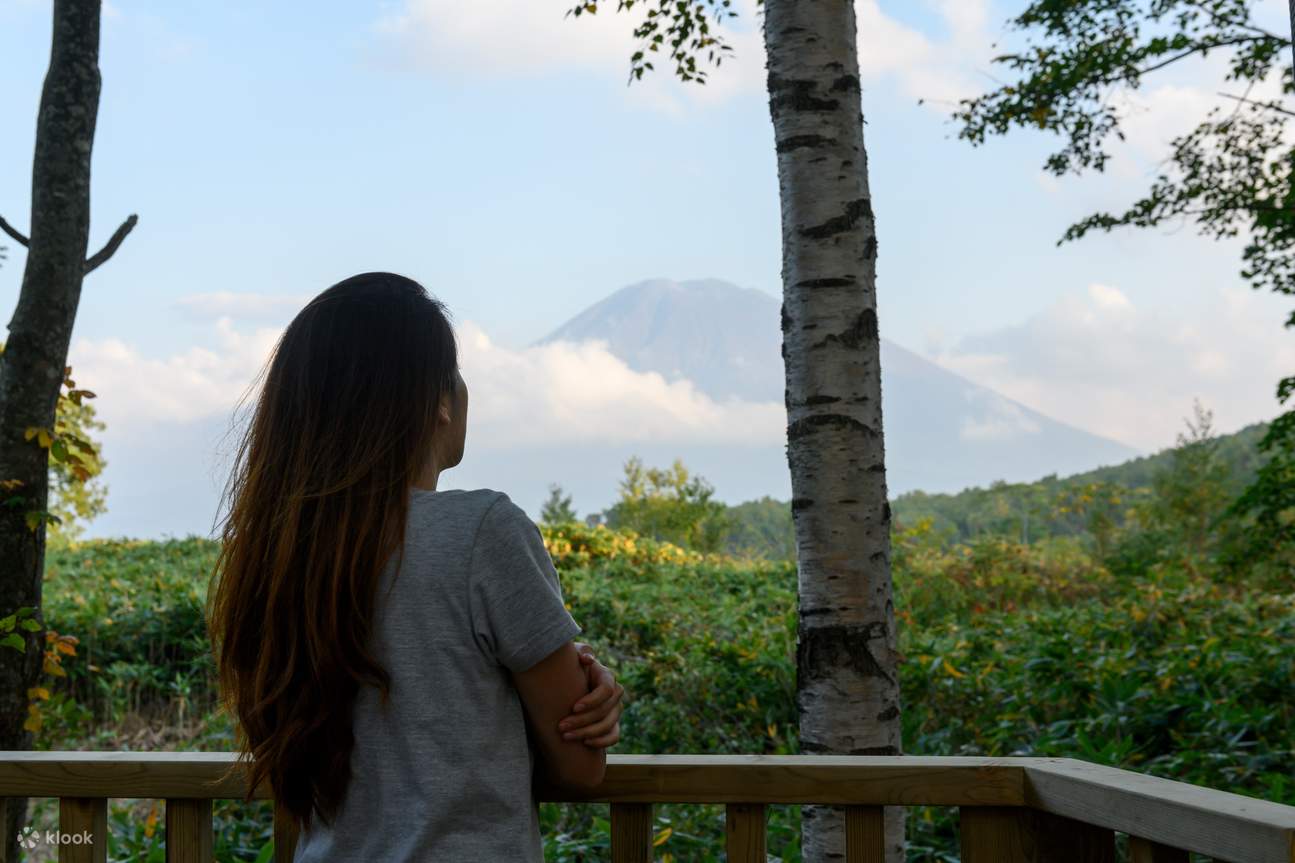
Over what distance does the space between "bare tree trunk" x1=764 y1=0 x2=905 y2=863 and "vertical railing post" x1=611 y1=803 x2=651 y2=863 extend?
109cm

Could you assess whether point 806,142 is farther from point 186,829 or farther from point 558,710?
point 186,829

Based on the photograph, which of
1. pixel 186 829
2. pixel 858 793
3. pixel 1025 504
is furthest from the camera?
pixel 1025 504

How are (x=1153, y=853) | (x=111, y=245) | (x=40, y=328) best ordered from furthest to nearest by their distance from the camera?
(x=111, y=245) → (x=40, y=328) → (x=1153, y=853)

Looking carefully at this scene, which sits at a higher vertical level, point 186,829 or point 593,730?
point 593,730

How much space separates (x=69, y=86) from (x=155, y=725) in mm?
5102

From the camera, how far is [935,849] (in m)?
4.03

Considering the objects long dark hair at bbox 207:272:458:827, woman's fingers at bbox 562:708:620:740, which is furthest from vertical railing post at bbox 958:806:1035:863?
long dark hair at bbox 207:272:458:827

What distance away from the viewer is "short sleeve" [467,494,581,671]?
1247mm

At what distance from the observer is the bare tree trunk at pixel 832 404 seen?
263 centimetres

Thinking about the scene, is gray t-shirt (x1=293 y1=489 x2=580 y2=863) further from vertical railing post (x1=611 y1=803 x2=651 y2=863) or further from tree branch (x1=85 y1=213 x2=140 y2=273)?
tree branch (x1=85 y1=213 x2=140 y2=273)

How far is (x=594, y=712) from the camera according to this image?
1330 millimetres

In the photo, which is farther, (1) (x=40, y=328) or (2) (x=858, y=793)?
(1) (x=40, y=328)

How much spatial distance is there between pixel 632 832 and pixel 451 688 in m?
0.44

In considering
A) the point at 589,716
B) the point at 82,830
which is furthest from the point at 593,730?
the point at 82,830
